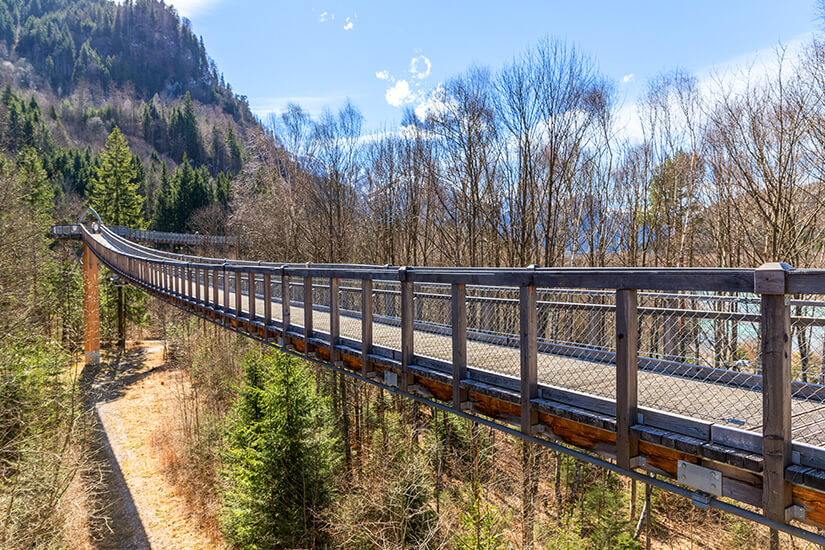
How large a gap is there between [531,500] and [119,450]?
15.8m

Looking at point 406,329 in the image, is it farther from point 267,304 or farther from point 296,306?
point 296,306

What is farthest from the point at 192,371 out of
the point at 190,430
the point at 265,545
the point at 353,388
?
the point at 265,545

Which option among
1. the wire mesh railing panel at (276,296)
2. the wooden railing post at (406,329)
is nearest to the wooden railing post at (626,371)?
the wooden railing post at (406,329)

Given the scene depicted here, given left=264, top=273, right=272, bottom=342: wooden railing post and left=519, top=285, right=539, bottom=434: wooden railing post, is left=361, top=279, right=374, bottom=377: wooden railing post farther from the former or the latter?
left=264, top=273, right=272, bottom=342: wooden railing post

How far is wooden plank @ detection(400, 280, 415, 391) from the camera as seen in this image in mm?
5207

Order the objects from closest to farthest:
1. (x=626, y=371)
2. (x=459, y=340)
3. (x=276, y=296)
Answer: (x=626, y=371)
(x=459, y=340)
(x=276, y=296)

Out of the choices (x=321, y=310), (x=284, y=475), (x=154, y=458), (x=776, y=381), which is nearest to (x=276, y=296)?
(x=321, y=310)

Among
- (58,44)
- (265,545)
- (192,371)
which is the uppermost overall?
(58,44)

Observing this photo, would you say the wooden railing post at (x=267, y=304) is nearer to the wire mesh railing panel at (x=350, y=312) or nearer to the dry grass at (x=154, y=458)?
the wire mesh railing panel at (x=350, y=312)

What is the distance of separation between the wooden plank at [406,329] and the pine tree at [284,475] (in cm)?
855

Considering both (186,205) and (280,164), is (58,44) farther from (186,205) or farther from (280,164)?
(280,164)

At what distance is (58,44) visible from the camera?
439 feet

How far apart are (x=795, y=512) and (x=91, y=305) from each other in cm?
3176

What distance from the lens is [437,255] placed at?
2345 centimetres
